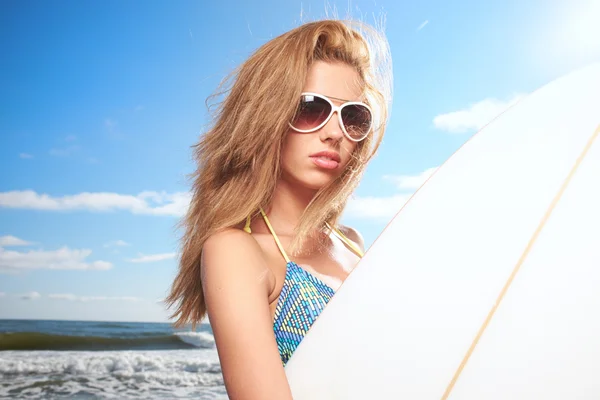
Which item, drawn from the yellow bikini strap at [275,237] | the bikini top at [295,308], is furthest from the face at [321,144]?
the bikini top at [295,308]

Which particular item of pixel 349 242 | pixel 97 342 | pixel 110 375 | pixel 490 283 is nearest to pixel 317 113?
pixel 349 242

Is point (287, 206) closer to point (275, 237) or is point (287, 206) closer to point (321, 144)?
point (275, 237)

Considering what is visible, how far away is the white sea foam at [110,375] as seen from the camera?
7984 millimetres

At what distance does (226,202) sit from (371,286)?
2.19ft

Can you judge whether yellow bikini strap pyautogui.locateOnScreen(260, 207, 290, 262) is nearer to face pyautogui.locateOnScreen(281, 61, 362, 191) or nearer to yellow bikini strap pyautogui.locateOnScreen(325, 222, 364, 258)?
face pyautogui.locateOnScreen(281, 61, 362, 191)

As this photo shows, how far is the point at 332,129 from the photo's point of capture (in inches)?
68.8

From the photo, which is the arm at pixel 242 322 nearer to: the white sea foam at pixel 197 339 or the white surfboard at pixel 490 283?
the white surfboard at pixel 490 283

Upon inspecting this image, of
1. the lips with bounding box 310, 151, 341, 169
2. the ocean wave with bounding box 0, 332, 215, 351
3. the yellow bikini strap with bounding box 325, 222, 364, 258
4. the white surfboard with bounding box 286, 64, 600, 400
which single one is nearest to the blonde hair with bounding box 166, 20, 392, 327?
the lips with bounding box 310, 151, 341, 169

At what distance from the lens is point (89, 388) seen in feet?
27.3

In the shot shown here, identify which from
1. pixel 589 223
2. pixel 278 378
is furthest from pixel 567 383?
pixel 278 378

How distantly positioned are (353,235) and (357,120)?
0.72 metres

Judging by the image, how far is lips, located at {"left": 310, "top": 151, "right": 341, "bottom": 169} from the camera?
1772 mm

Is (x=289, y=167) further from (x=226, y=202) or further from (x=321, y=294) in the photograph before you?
(x=321, y=294)

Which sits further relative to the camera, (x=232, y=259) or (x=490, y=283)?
(x=232, y=259)
